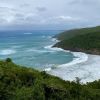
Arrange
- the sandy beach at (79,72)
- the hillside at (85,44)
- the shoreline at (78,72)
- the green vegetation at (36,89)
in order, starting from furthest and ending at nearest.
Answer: the hillside at (85,44), the sandy beach at (79,72), the shoreline at (78,72), the green vegetation at (36,89)

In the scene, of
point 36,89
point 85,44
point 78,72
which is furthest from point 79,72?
point 85,44

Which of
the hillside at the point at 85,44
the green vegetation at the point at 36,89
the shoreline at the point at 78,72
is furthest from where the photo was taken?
the hillside at the point at 85,44

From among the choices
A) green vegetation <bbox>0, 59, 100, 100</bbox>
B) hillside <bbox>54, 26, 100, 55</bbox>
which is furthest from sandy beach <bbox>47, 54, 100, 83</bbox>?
hillside <bbox>54, 26, 100, 55</bbox>

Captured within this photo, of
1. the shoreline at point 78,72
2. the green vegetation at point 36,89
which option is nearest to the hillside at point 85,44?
the shoreline at point 78,72

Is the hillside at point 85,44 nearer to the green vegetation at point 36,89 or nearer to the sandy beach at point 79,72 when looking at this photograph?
the sandy beach at point 79,72

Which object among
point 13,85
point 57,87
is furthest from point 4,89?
point 57,87

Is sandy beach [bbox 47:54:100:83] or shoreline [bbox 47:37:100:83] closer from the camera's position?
shoreline [bbox 47:37:100:83]

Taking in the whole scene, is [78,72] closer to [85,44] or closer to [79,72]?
[79,72]

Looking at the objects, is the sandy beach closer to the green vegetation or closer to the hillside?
the green vegetation

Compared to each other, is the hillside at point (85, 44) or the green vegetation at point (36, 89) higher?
the green vegetation at point (36, 89)
